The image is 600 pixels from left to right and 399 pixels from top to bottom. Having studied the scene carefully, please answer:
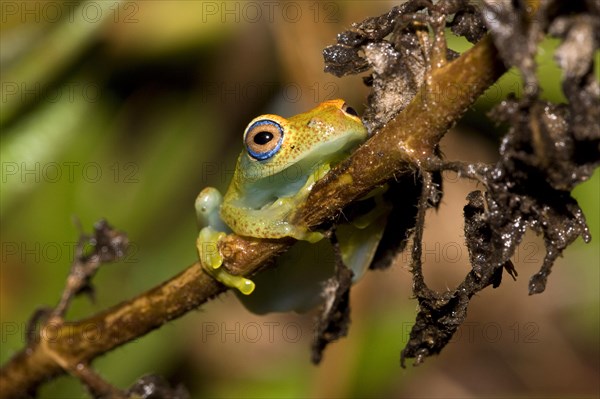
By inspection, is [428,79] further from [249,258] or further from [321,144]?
[249,258]

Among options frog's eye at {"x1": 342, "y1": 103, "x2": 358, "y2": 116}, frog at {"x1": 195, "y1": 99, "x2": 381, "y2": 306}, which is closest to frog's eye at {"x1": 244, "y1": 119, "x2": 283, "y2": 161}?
frog at {"x1": 195, "y1": 99, "x2": 381, "y2": 306}

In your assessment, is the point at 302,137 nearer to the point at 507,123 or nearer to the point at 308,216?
the point at 308,216

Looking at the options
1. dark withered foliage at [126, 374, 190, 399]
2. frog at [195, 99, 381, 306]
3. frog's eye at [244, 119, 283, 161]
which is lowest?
dark withered foliage at [126, 374, 190, 399]

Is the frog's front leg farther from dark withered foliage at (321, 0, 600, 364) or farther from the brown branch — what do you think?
dark withered foliage at (321, 0, 600, 364)

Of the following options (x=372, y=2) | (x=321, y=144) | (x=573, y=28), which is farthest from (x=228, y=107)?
(x=573, y=28)

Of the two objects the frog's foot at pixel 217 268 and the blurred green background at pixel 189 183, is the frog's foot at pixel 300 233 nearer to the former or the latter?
the frog's foot at pixel 217 268

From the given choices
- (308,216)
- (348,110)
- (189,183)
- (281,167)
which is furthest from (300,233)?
(189,183)
